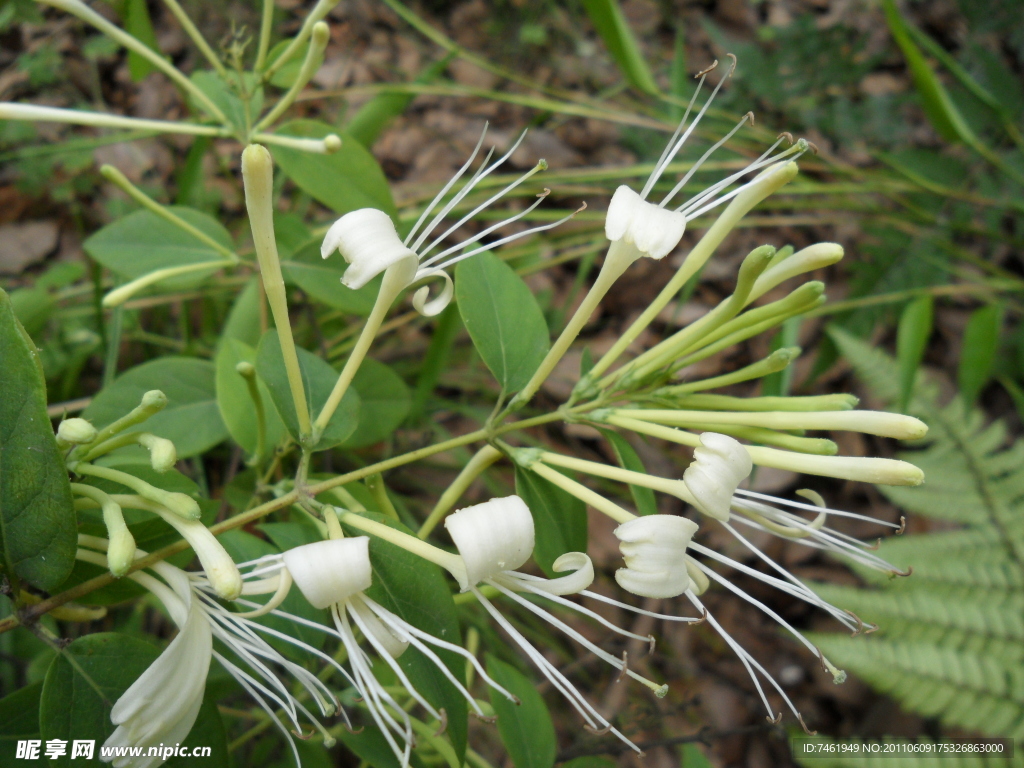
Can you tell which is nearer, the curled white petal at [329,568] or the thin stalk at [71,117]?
the curled white petal at [329,568]

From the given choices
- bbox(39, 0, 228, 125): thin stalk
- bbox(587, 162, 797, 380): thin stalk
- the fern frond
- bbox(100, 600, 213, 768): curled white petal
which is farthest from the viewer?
→ the fern frond

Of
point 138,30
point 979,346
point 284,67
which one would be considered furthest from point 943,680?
point 138,30

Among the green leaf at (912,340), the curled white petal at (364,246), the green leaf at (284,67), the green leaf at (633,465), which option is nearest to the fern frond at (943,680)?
the green leaf at (912,340)

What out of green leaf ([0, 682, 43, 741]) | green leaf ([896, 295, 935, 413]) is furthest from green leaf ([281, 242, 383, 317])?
green leaf ([896, 295, 935, 413])

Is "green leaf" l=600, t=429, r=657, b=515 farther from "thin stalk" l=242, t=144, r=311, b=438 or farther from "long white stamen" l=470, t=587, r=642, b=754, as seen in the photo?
"thin stalk" l=242, t=144, r=311, b=438

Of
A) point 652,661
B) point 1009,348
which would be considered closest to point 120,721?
point 652,661

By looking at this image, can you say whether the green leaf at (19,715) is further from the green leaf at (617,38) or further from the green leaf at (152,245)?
the green leaf at (617,38)
